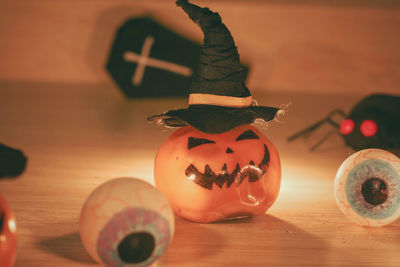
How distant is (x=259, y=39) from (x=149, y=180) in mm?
1847

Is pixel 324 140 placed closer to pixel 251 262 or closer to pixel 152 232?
pixel 251 262

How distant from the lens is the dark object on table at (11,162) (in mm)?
822

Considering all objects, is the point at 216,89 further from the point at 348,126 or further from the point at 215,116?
the point at 348,126

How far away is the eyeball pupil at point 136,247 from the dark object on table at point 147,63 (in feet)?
6.39

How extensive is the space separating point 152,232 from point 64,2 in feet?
7.95

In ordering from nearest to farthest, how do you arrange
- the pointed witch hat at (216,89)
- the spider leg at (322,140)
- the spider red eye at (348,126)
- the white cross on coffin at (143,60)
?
the pointed witch hat at (216,89) → the spider red eye at (348,126) → the spider leg at (322,140) → the white cross on coffin at (143,60)

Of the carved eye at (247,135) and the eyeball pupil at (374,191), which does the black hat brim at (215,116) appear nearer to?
the carved eye at (247,135)

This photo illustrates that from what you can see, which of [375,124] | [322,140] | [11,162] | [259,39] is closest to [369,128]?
[375,124]

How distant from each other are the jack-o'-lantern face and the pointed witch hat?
2.0 inches

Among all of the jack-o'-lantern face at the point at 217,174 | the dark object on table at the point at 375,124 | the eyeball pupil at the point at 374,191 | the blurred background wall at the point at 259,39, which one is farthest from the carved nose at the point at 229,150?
the blurred background wall at the point at 259,39

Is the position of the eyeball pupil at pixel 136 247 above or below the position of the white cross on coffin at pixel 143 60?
above

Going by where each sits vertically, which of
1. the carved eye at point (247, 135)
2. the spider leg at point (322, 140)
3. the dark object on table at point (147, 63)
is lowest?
the dark object on table at point (147, 63)

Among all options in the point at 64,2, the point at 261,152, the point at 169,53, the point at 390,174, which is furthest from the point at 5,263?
the point at 64,2

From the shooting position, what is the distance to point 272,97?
9.41 feet
